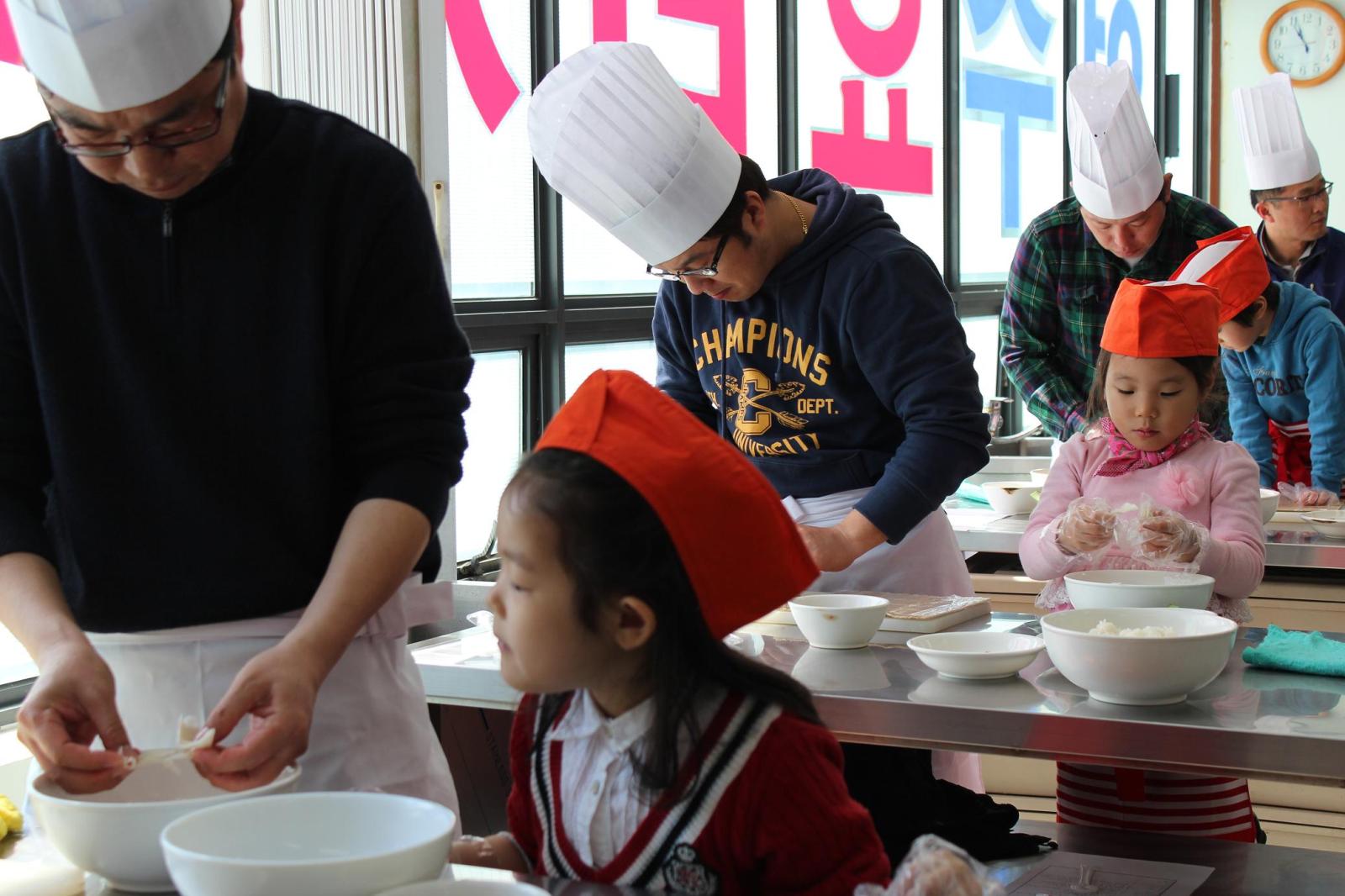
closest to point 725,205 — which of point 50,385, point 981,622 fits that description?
point 981,622

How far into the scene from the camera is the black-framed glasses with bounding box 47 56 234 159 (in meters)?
1.16

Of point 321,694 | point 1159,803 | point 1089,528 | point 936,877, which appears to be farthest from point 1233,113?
point 936,877

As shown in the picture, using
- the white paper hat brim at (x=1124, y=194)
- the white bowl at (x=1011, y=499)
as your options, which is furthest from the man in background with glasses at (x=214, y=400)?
the white paper hat brim at (x=1124, y=194)

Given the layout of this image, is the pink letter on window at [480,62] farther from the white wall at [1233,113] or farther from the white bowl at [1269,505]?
the white wall at [1233,113]

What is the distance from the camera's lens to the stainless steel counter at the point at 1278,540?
2.72 meters

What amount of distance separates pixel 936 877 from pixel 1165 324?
1.57 metres

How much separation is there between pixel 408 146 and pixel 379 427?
1.71 metres

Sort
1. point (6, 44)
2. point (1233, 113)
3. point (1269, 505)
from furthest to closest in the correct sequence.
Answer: point (1233, 113) < point (1269, 505) < point (6, 44)

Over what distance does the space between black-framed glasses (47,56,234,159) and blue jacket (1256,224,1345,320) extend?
11.8 ft

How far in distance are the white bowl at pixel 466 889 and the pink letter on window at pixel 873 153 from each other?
4.29m

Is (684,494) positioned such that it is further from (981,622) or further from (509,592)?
(981,622)

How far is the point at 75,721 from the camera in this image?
1078 millimetres

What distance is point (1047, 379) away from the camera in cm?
331

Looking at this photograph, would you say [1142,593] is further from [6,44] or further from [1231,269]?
[6,44]
